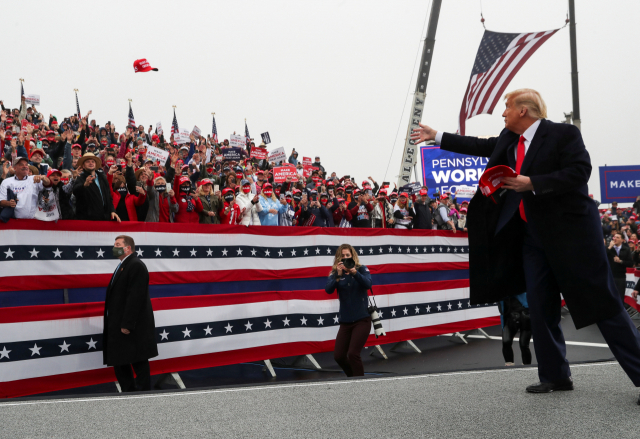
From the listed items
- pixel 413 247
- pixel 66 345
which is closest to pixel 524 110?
pixel 66 345

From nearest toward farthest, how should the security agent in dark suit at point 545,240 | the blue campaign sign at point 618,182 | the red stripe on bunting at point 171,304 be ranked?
the security agent in dark suit at point 545,240
the red stripe on bunting at point 171,304
the blue campaign sign at point 618,182

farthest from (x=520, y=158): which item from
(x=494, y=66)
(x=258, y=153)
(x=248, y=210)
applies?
(x=494, y=66)

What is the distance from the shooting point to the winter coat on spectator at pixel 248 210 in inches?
405

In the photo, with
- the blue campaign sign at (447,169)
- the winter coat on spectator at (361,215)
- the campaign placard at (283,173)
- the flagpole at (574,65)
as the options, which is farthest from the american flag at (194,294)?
the blue campaign sign at (447,169)

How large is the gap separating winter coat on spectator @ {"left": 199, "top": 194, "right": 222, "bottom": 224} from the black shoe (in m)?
6.95

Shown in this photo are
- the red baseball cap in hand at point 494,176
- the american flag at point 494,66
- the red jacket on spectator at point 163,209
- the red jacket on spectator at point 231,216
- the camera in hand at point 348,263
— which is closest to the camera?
the red baseball cap in hand at point 494,176

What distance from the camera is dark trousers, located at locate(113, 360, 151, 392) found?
21.9 feet

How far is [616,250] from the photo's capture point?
16.3 meters

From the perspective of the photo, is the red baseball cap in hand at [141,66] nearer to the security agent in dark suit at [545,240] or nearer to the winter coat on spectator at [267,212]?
the winter coat on spectator at [267,212]

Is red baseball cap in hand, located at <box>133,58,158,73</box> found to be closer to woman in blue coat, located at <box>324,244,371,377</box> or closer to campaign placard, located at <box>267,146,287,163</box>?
campaign placard, located at <box>267,146,287,163</box>

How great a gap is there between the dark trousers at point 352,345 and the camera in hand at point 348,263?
667mm

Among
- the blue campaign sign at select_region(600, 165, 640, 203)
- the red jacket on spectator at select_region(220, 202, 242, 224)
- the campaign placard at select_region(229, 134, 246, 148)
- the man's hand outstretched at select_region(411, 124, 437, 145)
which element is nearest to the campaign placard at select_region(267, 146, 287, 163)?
the campaign placard at select_region(229, 134, 246, 148)

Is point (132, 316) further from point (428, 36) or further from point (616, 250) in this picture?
point (428, 36)

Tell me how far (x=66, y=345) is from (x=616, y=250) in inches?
556
